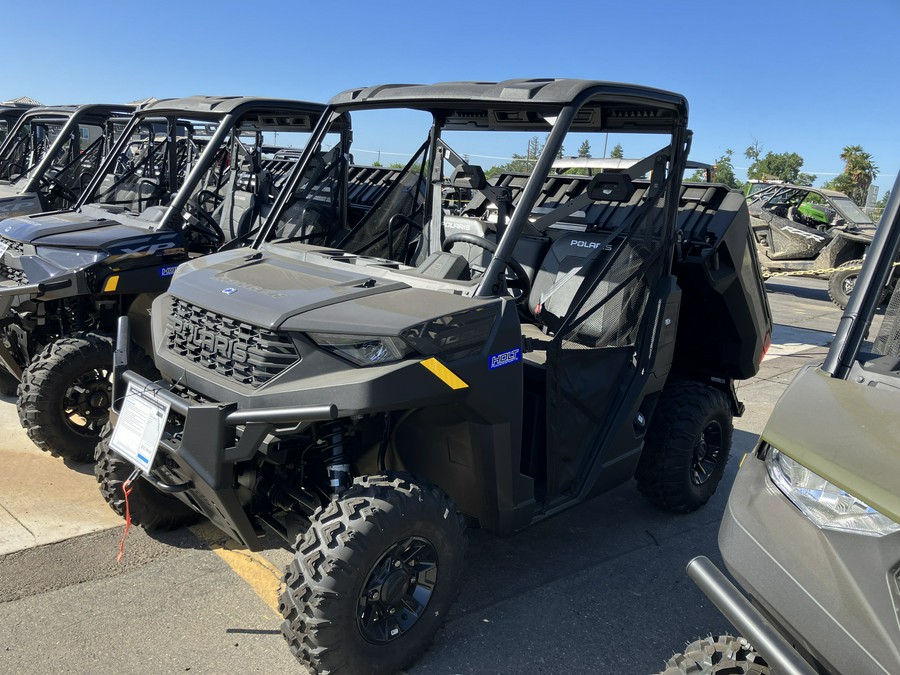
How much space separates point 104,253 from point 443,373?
2.92 meters

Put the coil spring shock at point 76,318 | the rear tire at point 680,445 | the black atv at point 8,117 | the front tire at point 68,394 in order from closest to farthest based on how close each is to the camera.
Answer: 1. the rear tire at point 680,445
2. the front tire at point 68,394
3. the coil spring shock at point 76,318
4. the black atv at point 8,117

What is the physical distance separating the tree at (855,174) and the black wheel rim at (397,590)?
31.7 metres

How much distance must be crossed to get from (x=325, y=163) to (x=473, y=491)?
225 cm

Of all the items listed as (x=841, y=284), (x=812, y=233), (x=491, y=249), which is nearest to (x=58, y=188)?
(x=491, y=249)

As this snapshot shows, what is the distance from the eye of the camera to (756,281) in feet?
14.8

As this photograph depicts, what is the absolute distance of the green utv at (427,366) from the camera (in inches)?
100

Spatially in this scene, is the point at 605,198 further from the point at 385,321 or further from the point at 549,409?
the point at 385,321

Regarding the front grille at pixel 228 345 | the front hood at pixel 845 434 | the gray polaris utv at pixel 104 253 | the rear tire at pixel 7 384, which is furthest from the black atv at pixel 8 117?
the front hood at pixel 845 434

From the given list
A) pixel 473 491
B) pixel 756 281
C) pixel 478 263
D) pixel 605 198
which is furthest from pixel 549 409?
pixel 756 281

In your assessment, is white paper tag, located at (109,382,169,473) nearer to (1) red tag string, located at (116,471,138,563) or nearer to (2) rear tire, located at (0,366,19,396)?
(1) red tag string, located at (116,471,138,563)

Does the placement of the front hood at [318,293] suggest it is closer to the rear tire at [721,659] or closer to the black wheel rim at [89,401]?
the rear tire at [721,659]

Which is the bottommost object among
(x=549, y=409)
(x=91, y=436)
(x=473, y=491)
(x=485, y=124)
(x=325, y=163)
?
(x=91, y=436)

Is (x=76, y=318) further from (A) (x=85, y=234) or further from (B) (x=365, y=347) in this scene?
(B) (x=365, y=347)

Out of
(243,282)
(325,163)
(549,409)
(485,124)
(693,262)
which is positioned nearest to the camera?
(243,282)
